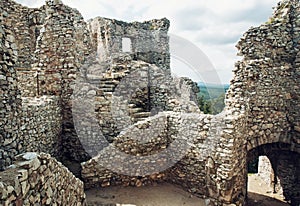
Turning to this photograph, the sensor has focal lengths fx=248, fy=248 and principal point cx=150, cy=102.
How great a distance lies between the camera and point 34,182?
2969mm

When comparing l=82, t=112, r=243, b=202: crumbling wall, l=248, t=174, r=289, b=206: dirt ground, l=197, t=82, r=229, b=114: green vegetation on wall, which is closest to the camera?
l=82, t=112, r=243, b=202: crumbling wall

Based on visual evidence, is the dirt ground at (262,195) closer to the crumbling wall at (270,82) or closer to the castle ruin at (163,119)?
the castle ruin at (163,119)

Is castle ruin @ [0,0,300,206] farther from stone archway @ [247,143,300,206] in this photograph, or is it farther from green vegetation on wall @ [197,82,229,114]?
green vegetation on wall @ [197,82,229,114]

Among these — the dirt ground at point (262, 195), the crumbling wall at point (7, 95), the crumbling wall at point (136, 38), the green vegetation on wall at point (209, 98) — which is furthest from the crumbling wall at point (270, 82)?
the crumbling wall at point (136, 38)

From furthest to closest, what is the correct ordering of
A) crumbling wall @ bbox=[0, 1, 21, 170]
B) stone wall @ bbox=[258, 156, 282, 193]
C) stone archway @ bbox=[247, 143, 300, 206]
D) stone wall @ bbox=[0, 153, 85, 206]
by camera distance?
stone wall @ bbox=[258, 156, 282, 193] < stone archway @ bbox=[247, 143, 300, 206] < crumbling wall @ bbox=[0, 1, 21, 170] < stone wall @ bbox=[0, 153, 85, 206]

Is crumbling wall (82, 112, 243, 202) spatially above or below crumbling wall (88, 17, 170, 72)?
below

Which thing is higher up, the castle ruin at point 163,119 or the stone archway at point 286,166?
the castle ruin at point 163,119

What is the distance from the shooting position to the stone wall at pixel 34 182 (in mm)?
2471

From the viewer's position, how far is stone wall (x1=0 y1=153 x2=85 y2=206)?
2.47 m

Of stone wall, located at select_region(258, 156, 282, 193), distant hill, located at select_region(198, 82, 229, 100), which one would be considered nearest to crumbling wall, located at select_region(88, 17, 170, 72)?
distant hill, located at select_region(198, 82, 229, 100)

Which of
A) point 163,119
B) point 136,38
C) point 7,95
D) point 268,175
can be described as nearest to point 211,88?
point 136,38

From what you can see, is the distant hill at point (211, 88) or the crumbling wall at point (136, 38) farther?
the crumbling wall at point (136, 38)

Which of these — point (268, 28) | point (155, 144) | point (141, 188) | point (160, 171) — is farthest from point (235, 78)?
point (141, 188)

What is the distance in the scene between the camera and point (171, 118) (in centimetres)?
838
